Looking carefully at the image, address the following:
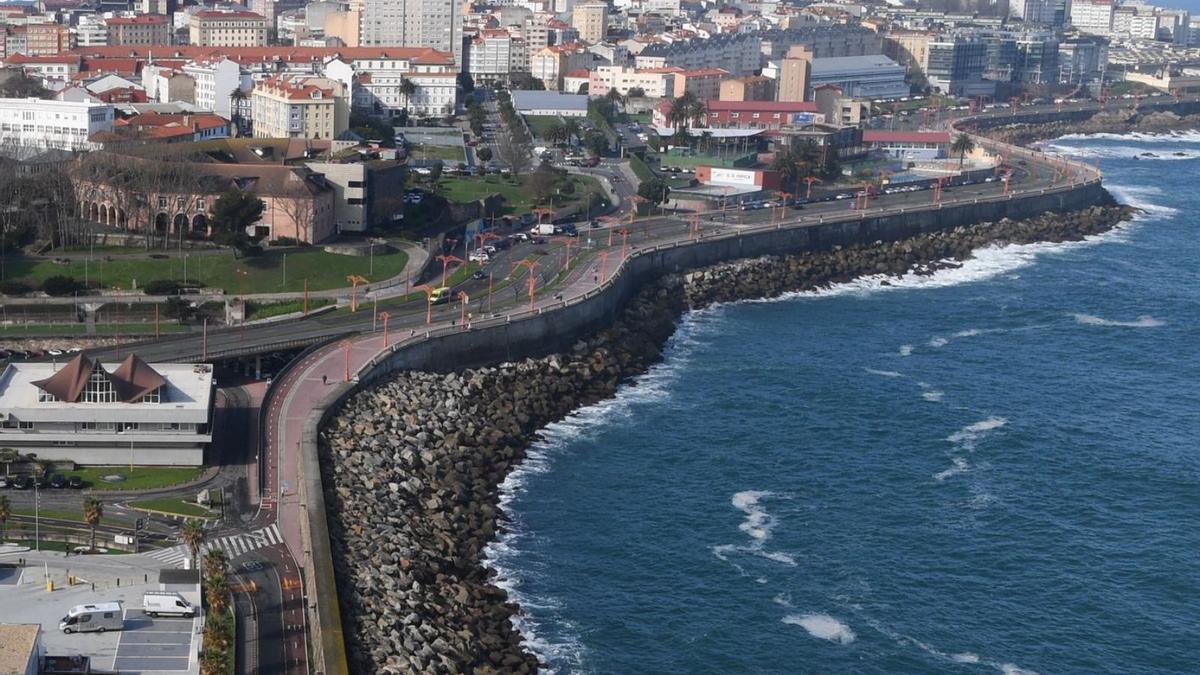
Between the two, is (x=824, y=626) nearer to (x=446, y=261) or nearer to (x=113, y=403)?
(x=113, y=403)

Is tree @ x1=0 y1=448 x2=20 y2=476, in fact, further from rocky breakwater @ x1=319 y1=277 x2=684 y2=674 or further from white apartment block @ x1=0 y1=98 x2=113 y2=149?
white apartment block @ x1=0 y1=98 x2=113 y2=149

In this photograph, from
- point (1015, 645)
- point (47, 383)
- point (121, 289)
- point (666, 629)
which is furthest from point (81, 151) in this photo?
point (1015, 645)

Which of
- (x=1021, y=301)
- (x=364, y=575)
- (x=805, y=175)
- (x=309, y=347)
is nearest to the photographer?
(x=364, y=575)

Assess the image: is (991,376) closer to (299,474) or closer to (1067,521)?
(1067,521)

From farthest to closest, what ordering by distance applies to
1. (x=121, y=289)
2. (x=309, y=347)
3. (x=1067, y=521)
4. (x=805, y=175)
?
(x=805, y=175) < (x=121, y=289) < (x=309, y=347) < (x=1067, y=521)

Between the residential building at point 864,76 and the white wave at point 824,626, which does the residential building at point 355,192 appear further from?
the residential building at point 864,76
